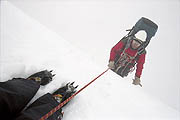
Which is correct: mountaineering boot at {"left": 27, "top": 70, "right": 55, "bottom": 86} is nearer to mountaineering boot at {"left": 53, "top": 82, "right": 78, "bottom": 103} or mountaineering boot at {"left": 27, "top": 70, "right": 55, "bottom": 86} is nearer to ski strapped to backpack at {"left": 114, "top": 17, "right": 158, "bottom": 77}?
mountaineering boot at {"left": 53, "top": 82, "right": 78, "bottom": 103}

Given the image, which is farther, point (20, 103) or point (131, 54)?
point (131, 54)

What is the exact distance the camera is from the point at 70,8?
144125 mm

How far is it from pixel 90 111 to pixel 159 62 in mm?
54300

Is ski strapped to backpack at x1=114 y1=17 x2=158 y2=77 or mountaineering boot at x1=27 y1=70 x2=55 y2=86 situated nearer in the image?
mountaineering boot at x1=27 y1=70 x2=55 y2=86

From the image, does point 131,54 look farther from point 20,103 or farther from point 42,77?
point 20,103

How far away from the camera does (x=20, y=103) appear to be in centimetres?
109

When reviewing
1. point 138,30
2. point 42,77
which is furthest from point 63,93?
point 138,30

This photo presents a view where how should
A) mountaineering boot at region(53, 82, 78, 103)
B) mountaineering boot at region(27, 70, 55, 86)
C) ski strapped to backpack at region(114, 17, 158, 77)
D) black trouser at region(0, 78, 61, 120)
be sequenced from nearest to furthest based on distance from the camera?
black trouser at region(0, 78, 61, 120)
mountaineering boot at region(53, 82, 78, 103)
mountaineering boot at region(27, 70, 55, 86)
ski strapped to backpack at region(114, 17, 158, 77)

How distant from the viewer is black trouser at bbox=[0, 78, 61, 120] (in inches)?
37.1

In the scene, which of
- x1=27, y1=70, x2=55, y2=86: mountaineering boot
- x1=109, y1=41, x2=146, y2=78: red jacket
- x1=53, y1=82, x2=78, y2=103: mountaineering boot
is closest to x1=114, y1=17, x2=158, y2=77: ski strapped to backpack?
x1=109, y1=41, x2=146, y2=78: red jacket

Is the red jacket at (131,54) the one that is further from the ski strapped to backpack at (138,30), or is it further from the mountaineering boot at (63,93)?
the mountaineering boot at (63,93)

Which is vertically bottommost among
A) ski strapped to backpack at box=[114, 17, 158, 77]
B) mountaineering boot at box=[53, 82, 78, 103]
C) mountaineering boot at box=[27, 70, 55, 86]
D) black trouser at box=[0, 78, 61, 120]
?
mountaineering boot at box=[53, 82, 78, 103]

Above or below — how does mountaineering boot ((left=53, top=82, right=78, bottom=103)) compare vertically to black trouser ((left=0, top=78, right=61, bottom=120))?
below

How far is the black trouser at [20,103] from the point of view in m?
0.94
